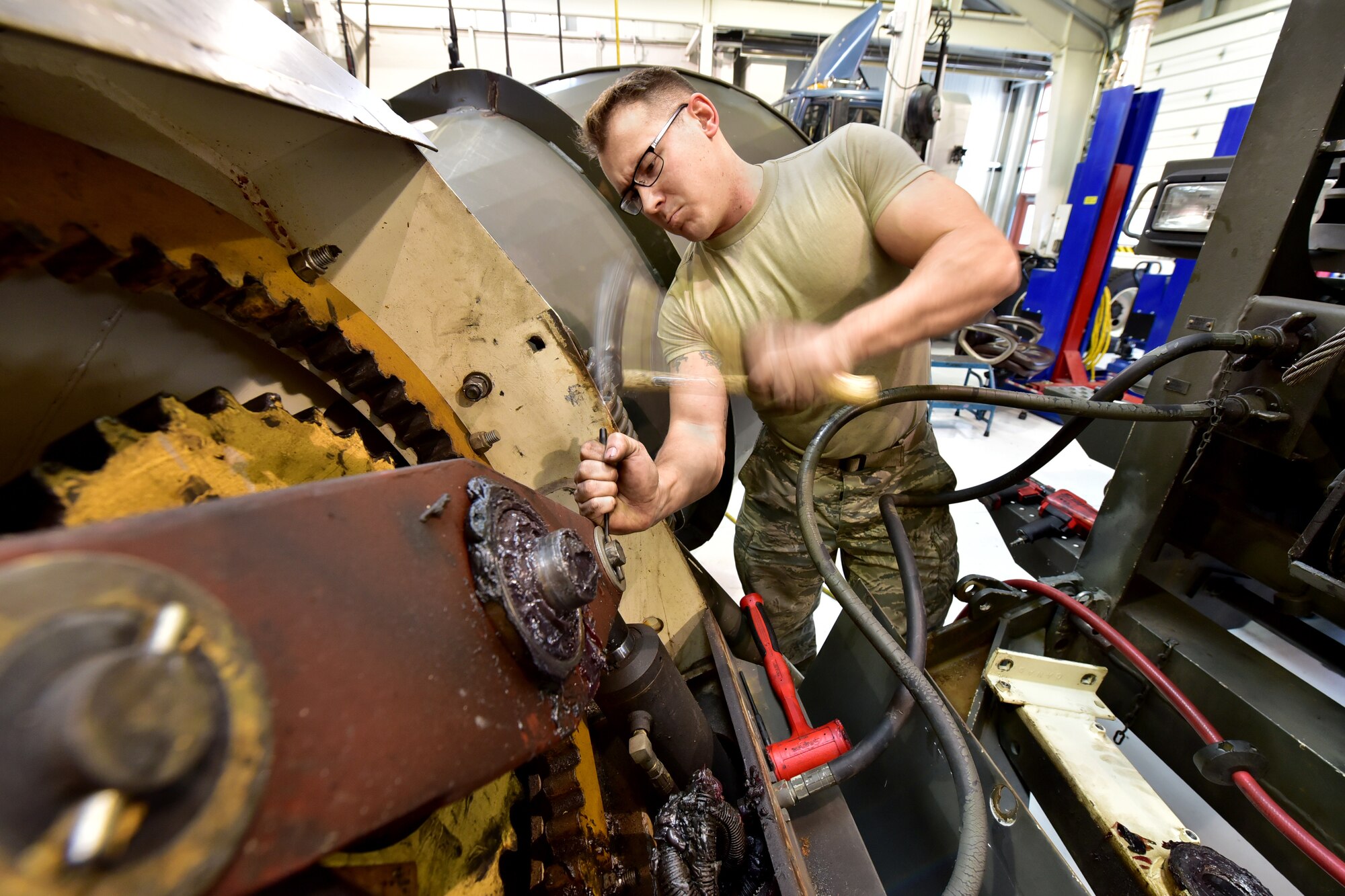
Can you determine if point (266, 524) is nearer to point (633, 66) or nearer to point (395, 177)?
point (395, 177)

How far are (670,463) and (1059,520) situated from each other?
1.25 metres

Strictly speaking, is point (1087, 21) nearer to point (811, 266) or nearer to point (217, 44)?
point (811, 266)

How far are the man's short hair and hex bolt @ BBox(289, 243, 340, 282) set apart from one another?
2.02ft

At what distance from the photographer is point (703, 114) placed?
3.48 ft

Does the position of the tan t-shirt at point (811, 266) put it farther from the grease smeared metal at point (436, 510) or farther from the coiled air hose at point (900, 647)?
the grease smeared metal at point (436, 510)

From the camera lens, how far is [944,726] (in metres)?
0.69

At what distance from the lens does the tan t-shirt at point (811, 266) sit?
1040mm

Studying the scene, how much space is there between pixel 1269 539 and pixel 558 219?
57.9 inches

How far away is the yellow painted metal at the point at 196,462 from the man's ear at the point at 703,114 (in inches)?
32.9

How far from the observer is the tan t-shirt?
1.04 metres

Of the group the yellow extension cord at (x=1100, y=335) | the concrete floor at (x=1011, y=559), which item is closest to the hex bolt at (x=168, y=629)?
the concrete floor at (x=1011, y=559)

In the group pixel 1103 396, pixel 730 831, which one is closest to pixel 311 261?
pixel 730 831

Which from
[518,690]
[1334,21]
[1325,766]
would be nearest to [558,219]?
[518,690]

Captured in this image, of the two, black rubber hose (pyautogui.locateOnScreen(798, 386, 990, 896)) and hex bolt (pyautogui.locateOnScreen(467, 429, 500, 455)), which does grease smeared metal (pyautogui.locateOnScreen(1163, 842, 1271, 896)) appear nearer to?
black rubber hose (pyautogui.locateOnScreen(798, 386, 990, 896))
